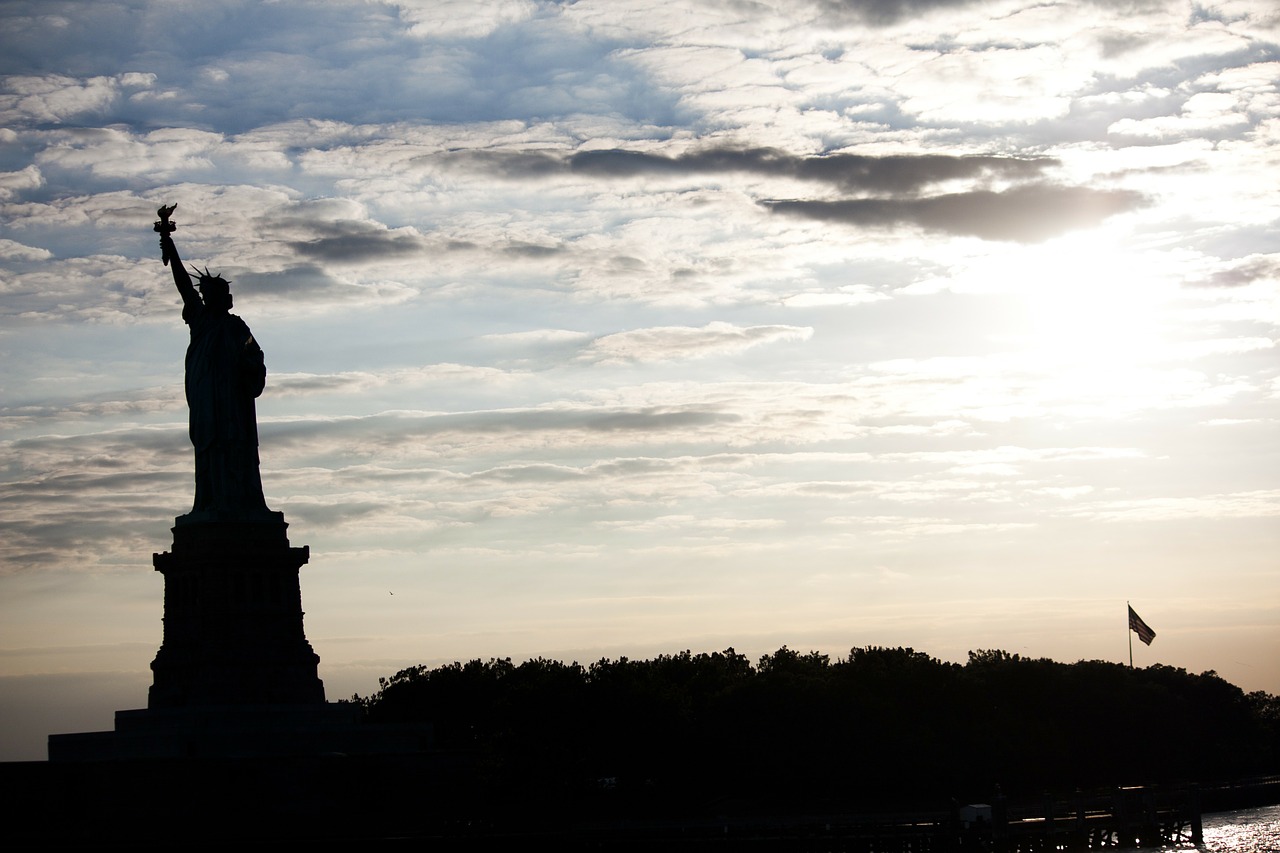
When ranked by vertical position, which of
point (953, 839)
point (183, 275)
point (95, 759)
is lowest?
point (953, 839)

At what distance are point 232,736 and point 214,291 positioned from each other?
16228 mm

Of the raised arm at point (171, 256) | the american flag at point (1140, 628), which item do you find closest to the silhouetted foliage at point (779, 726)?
the american flag at point (1140, 628)

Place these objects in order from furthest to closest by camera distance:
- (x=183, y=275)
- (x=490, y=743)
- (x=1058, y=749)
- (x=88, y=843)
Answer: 1. (x=1058, y=749)
2. (x=490, y=743)
3. (x=183, y=275)
4. (x=88, y=843)

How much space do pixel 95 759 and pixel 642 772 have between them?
109 feet

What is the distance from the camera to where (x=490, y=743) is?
82.2m

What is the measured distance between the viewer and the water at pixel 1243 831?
79.4m

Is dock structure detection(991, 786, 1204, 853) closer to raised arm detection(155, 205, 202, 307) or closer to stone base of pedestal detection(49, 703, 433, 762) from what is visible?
stone base of pedestal detection(49, 703, 433, 762)

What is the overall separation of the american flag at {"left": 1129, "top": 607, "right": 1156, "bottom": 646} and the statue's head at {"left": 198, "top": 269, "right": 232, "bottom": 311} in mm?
64394

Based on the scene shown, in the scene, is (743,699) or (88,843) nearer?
(88,843)

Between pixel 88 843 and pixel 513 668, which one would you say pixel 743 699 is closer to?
pixel 513 668

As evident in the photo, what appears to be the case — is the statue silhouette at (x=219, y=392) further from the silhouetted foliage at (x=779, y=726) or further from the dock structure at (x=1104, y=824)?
the dock structure at (x=1104, y=824)

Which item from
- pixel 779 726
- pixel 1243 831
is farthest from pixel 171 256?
pixel 1243 831

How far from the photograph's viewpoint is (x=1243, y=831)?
89.2m

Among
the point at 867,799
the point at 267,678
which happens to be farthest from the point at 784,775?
the point at 267,678
